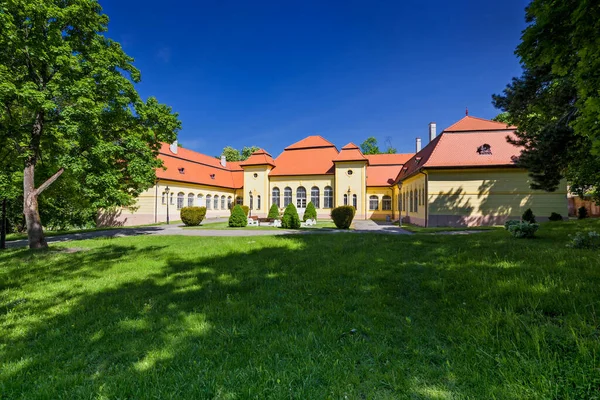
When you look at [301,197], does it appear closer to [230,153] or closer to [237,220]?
[237,220]

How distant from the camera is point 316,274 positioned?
589 centimetres

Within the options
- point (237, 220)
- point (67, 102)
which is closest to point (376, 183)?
point (237, 220)

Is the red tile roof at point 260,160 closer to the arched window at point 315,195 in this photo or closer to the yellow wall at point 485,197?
the arched window at point 315,195

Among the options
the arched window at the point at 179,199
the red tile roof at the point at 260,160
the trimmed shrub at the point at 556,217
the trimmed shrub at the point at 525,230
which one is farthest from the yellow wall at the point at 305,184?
the trimmed shrub at the point at 525,230

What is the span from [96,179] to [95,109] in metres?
2.86

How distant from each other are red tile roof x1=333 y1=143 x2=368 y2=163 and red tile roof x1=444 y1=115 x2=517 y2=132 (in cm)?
1082

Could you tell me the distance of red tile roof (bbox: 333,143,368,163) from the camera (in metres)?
30.9

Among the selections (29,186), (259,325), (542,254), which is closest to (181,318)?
(259,325)

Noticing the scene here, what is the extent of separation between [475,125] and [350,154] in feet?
42.9

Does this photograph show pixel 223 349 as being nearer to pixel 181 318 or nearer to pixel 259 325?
pixel 259 325

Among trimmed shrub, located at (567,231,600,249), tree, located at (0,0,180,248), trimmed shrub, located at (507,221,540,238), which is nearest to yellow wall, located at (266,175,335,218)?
tree, located at (0,0,180,248)

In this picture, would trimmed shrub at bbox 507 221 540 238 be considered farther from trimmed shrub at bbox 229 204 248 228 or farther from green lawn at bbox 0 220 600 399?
trimmed shrub at bbox 229 204 248 228

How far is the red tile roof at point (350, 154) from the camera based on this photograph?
30906mm

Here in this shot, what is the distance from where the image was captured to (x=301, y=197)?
33.8 m
